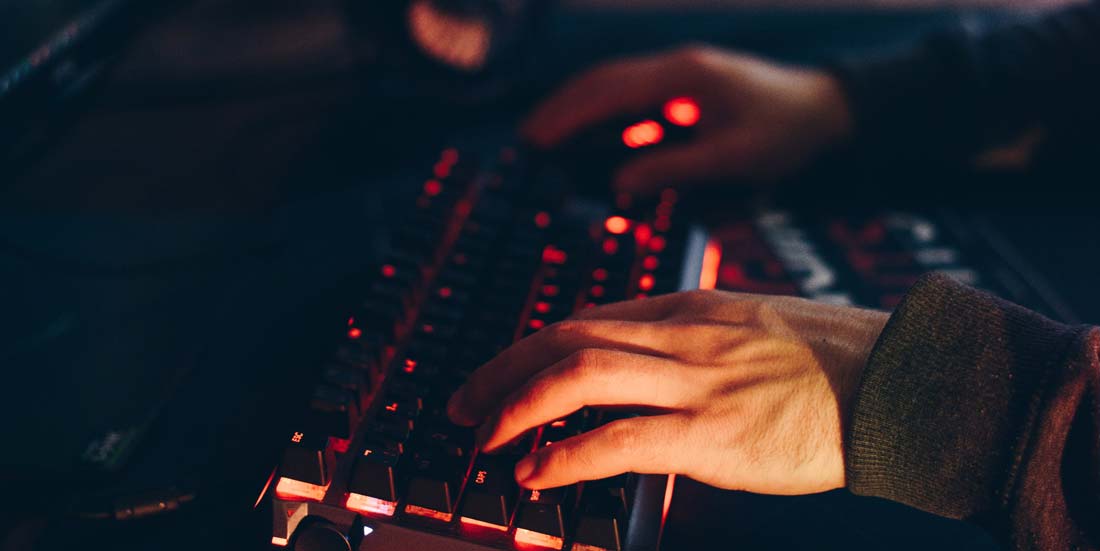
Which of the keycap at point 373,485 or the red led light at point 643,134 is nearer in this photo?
the keycap at point 373,485

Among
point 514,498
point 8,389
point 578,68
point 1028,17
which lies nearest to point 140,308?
point 8,389

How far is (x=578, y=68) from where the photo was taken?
3.32ft

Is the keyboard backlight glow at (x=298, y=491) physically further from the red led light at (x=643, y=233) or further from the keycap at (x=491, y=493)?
the red led light at (x=643, y=233)

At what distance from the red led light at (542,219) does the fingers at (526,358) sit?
0.60ft

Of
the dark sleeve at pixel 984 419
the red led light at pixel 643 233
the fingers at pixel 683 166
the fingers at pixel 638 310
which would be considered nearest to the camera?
the dark sleeve at pixel 984 419

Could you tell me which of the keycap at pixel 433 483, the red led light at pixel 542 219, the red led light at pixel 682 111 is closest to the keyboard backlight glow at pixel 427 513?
the keycap at pixel 433 483

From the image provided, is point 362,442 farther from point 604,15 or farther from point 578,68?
point 604,15

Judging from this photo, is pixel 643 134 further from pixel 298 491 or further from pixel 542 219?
pixel 298 491

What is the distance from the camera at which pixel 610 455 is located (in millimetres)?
493

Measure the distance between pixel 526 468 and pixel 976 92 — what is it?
66 centimetres

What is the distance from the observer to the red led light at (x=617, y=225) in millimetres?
729

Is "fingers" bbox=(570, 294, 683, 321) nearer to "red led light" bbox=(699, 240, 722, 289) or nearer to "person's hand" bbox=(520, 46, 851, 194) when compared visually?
"red led light" bbox=(699, 240, 722, 289)

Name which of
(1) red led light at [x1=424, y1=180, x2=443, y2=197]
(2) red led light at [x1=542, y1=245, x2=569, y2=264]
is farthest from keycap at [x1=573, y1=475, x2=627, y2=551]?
(1) red led light at [x1=424, y1=180, x2=443, y2=197]

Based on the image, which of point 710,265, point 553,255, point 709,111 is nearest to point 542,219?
point 553,255
